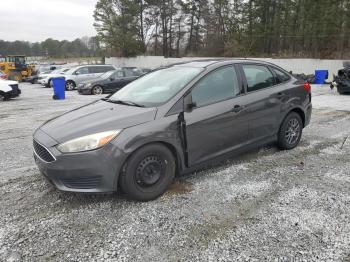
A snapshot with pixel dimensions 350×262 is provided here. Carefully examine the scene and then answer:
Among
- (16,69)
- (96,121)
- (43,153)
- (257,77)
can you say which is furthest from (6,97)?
(16,69)

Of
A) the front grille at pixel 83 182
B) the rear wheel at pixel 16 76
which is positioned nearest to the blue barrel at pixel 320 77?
the front grille at pixel 83 182

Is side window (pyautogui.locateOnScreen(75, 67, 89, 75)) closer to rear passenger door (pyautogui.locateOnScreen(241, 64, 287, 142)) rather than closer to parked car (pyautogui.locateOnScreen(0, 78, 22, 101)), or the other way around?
parked car (pyautogui.locateOnScreen(0, 78, 22, 101))

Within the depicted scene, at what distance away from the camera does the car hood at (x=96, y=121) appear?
3.48 metres

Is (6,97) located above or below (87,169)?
below

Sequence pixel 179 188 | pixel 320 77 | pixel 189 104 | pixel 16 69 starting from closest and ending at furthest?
pixel 189 104
pixel 179 188
pixel 320 77
pixel 16 69

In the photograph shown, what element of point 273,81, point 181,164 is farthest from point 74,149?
point 273,81

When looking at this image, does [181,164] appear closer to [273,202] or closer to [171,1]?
[273,202]

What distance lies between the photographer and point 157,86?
442 centimetres

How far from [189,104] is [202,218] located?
1.37 meters

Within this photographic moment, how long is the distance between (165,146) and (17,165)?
2813 millimetres

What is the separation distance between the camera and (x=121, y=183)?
350cm

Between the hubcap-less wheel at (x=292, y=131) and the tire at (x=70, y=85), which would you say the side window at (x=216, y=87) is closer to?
the hubcap-less wheel at (x=292, y=131)

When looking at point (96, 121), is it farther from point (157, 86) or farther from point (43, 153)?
point (157, 86)

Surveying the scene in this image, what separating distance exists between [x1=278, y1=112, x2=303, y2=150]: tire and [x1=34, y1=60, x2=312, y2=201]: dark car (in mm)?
23
